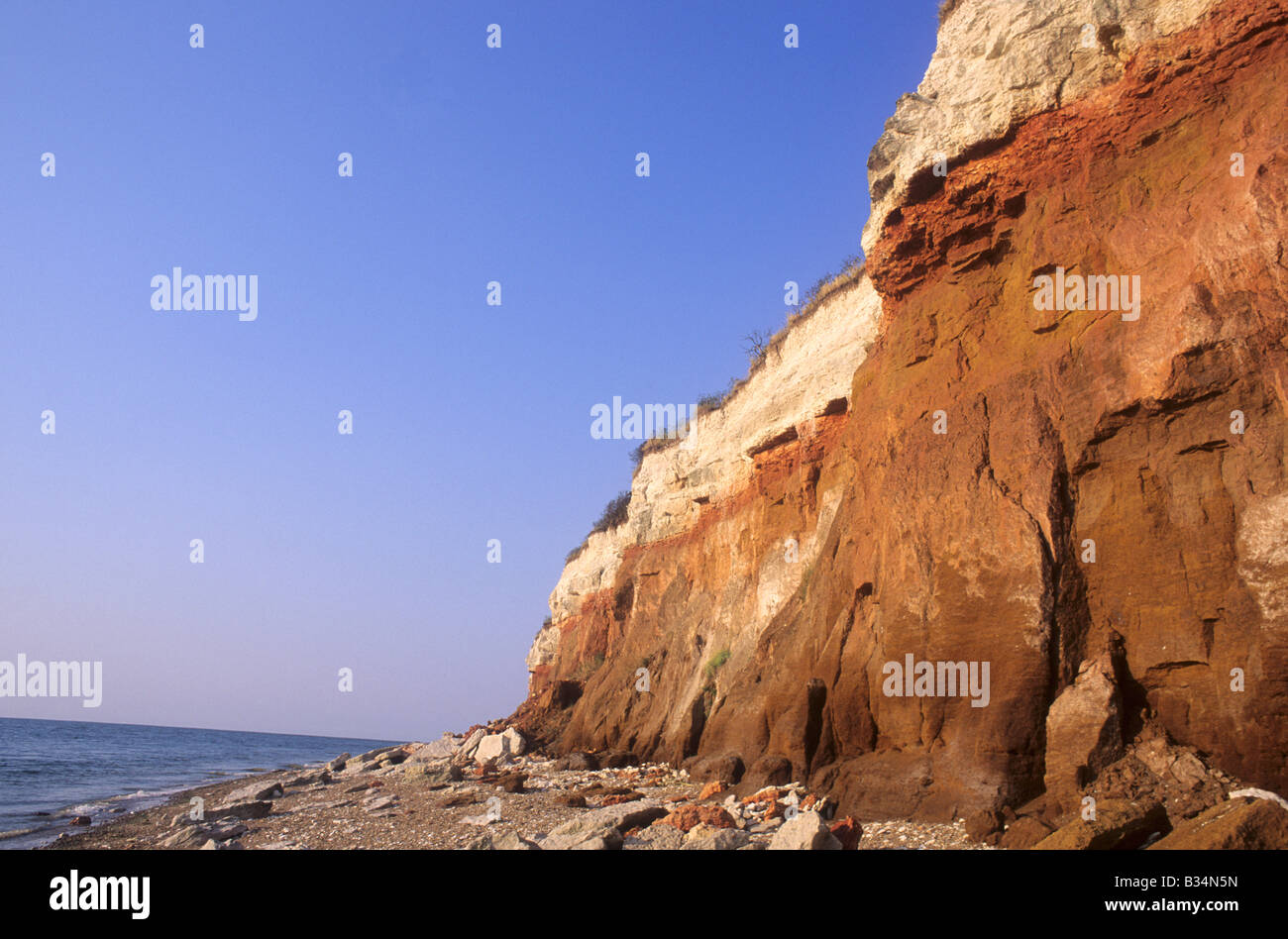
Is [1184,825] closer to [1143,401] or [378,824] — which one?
[1143,401]

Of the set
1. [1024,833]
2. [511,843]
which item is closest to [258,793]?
[511,843]

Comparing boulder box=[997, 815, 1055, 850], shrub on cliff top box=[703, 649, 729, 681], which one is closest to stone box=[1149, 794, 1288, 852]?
boulder box=[997, 815, 1055, 850]

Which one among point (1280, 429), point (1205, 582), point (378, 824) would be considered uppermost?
point (1280, 429)

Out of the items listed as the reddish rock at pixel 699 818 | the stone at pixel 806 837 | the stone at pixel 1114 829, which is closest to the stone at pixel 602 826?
the reddish rock at pixel 699 818

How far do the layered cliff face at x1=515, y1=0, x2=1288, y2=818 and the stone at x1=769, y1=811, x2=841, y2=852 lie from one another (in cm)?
235

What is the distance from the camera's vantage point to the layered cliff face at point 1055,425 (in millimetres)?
7859

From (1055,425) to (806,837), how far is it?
6.27 meters

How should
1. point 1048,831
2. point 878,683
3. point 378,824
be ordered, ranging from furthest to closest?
point 378,824, point 878,683, point 1048,831

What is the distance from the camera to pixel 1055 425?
32.4 feet

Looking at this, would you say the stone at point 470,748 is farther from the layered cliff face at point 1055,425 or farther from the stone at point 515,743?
the layered cliff face at point 1055,425

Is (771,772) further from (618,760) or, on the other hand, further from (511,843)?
(618,760)
